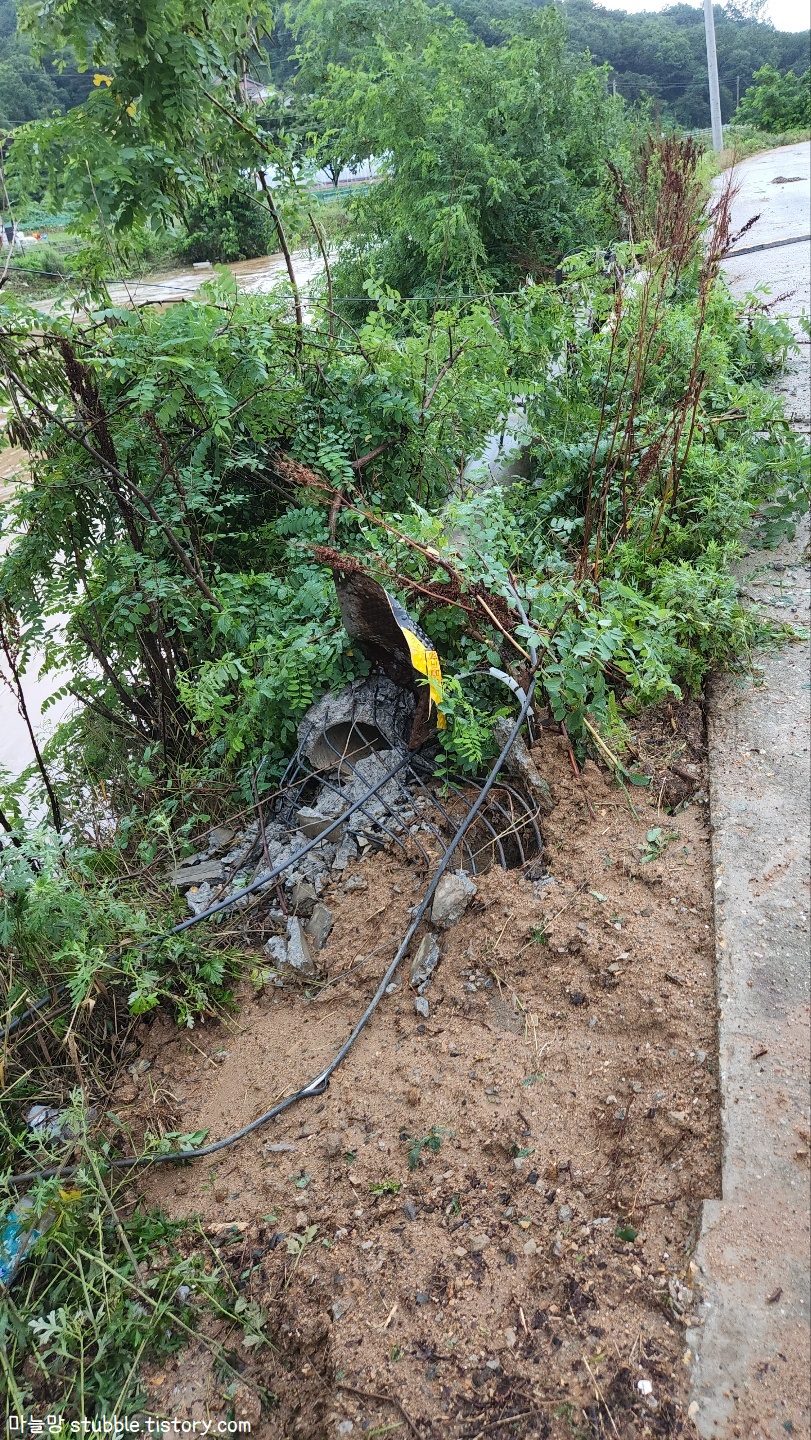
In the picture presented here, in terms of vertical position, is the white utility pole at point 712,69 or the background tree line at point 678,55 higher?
the background tree line at point 678,55

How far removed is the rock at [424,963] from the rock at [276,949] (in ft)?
1.47

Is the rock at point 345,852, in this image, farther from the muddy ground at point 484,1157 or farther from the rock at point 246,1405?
the rock at point 246,1405

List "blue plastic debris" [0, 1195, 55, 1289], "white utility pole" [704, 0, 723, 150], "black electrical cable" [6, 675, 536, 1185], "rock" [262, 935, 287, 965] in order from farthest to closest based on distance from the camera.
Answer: "white utility pole" [704, 0, 723, 150] → "rock" [262, 935, 287, 965] → "black electrical cable" [6, 675, 536, 1185] → "blue plastic debris" [0, 1195, 55, 1289]

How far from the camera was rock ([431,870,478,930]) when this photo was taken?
2.57m

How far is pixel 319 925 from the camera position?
2768 mm

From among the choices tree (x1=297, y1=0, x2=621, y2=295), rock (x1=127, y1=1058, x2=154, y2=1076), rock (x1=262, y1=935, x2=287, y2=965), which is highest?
tree (x1=297, y1=0, x2=621, y2=295)

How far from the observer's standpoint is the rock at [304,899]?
9.45 feet

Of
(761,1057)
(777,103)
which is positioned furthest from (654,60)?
(761,1057)

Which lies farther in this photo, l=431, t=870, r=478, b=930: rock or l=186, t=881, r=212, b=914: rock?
l=186, t=881, r=212, b=914: rock

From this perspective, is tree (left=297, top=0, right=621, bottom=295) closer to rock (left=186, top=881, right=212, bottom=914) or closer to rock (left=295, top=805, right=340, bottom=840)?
rock (left=295, top=805, right=340, bottom=840)

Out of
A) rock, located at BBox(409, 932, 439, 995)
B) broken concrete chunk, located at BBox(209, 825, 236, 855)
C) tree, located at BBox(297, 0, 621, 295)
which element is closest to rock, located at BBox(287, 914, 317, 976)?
rock, located at BBox(409, 932, 439, 995)

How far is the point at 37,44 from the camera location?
146 inches

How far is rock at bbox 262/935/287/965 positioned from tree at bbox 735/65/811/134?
34754mm

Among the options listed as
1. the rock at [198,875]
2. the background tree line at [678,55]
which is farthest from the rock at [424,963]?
the background tree line at [678,55]
